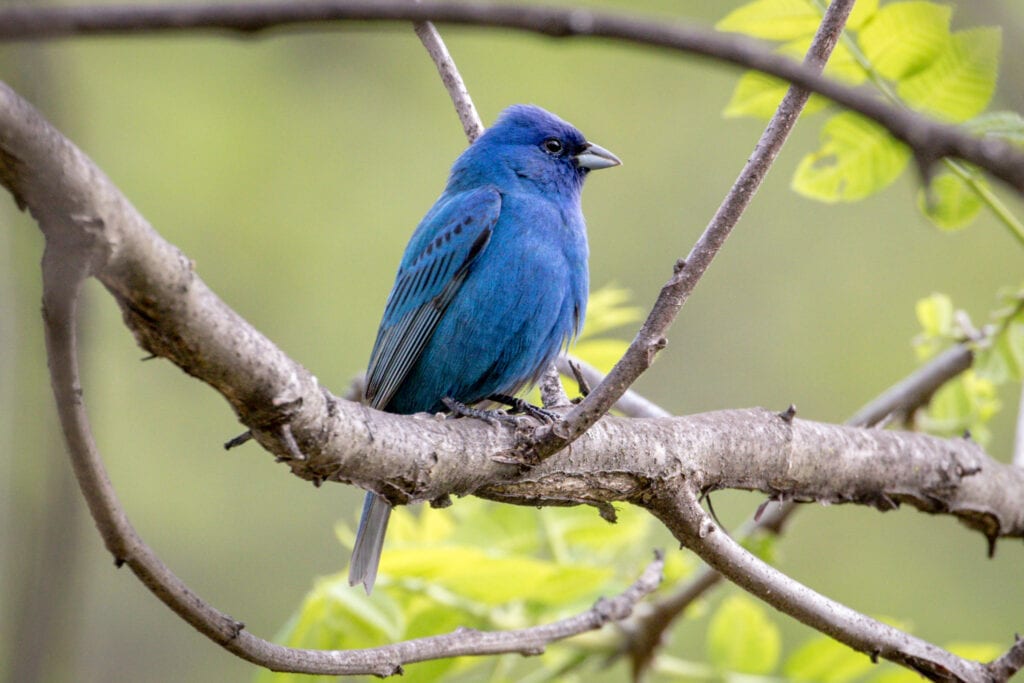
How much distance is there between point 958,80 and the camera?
3791 mm

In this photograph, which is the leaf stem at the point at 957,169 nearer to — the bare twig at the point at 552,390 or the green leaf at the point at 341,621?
the bare twig at the point at 552,390

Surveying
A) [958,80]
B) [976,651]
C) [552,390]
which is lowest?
[976,651]

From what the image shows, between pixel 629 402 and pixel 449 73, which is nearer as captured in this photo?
pixel 449 73

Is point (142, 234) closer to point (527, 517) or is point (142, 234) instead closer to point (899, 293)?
point (527, 517)

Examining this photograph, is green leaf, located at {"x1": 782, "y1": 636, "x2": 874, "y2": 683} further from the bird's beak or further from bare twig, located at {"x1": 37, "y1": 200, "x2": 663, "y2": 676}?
the bird's beak

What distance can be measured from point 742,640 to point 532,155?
88.6 inches

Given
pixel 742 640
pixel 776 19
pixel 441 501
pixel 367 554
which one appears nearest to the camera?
pixel 441 501

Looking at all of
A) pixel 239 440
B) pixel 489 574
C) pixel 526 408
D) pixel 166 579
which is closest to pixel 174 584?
pixel 166 579

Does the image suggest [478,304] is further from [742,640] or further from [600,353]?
[742,640]

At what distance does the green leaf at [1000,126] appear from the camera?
3.39 metres

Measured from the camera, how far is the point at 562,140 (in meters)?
5.12

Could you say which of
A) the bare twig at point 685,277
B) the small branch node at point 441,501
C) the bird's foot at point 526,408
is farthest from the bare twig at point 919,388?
the small branch node at point 441,501

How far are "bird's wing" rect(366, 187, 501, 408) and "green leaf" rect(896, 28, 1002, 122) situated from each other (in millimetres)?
1656

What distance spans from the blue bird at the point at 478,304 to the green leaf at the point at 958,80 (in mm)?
1395
